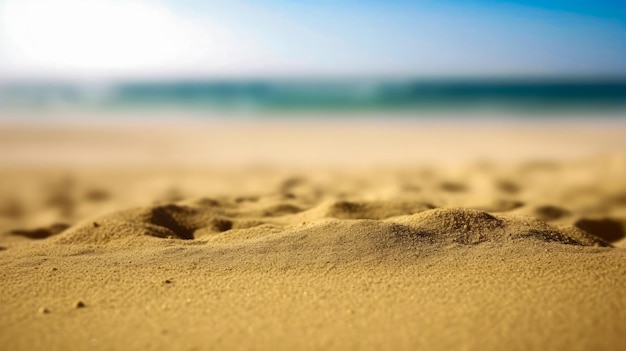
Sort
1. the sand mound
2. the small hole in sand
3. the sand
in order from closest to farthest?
1. the sand
2. the sand mound
3. the small hole in sand

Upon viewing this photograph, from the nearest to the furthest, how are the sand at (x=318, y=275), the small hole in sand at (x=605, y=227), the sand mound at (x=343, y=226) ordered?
1. the sand at (x=318, y=275)
2. the sand mound at (x=343, y=226)
3. the small hole in sand at (x=605, y=227)

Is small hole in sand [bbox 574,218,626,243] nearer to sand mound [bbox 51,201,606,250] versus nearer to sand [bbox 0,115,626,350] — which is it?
sand [bbox 0,115,626,350]

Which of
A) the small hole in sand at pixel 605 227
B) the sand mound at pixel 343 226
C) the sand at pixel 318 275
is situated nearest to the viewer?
the sand at pixel 318 275

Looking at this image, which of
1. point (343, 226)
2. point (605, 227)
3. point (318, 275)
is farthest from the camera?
point (605, 227)

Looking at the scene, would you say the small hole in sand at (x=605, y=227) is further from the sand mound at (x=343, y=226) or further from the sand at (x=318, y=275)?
the sand mound at (x=343, y=226)

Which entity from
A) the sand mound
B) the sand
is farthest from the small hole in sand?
the sand mound

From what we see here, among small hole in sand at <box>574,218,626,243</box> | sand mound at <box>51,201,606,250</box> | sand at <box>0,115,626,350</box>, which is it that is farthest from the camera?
small hole in sand at <box>574,218,626,243</box>

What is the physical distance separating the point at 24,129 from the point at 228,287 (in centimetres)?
922

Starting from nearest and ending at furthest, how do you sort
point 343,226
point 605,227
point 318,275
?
point 318,275 < point 343,226 < point 605,227

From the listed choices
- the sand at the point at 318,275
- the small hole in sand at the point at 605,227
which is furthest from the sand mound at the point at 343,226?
the small hole in sand at the point at 605,227

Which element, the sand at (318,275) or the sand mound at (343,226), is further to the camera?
the sand mound at (343,226)

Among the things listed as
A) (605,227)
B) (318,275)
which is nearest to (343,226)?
(318,275)

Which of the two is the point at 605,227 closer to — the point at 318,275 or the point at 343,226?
the point at 343,226

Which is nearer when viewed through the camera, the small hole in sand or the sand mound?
the sand mound
